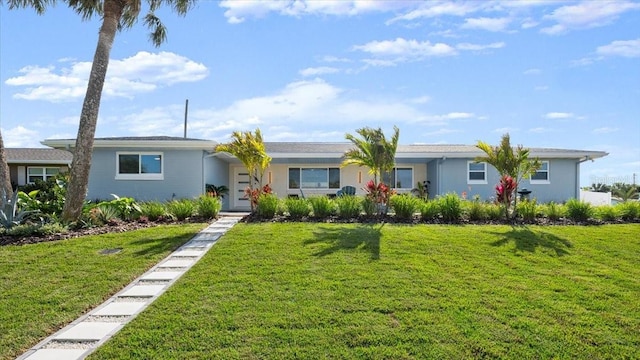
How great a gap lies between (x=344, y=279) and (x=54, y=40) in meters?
10.9

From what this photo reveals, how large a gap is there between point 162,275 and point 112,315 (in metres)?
1.59

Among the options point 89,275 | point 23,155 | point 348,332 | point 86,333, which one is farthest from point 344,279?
point 23,155

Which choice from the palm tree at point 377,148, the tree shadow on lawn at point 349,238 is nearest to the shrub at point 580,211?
the palm tree at point 377,148

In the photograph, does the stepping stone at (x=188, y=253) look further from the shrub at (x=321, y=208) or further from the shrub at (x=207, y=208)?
the shrub at (x=321, y=208)

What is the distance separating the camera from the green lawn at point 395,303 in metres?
4.12

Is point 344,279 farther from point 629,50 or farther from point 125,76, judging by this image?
point 125,76

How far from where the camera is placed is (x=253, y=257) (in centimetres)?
737

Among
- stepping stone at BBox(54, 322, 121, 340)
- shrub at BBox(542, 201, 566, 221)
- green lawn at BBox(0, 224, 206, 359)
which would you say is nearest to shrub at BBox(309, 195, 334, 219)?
green lawn at BBox(0, 224, 206, 359)

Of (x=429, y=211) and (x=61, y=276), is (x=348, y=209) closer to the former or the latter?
(x=429, y=211)

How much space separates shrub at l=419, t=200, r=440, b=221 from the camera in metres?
11.5

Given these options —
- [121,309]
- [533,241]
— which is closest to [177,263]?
[121,309]

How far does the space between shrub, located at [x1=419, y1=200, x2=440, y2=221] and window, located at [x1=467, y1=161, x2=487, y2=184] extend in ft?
25.5

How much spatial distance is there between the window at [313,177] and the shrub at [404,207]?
9.13 meters

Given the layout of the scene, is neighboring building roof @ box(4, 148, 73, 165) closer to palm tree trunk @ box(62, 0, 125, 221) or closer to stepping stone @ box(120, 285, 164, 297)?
palm tree trunk @ box(62, 0, 125, 221)
